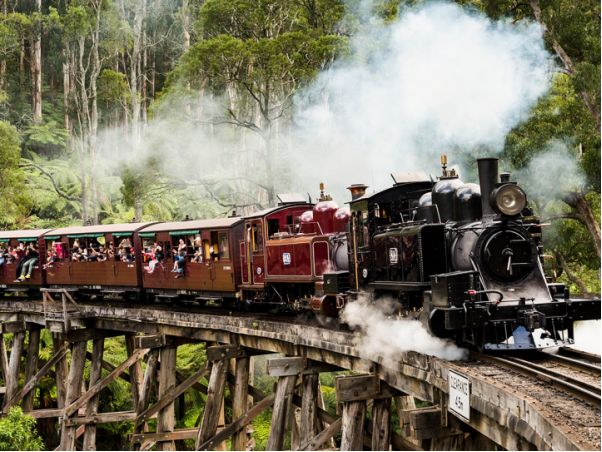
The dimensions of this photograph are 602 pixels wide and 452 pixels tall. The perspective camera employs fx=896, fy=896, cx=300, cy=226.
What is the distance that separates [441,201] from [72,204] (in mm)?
30787

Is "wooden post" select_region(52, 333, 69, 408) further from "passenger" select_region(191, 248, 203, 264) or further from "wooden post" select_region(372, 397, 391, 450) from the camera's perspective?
"wooden post" select_region(372, 397, 391, 450)

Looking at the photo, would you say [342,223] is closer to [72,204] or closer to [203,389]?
[203,389]

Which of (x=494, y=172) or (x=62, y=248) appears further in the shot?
(x=62, y=248)

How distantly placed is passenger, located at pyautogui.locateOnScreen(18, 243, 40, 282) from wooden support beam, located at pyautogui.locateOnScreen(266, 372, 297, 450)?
528 inches

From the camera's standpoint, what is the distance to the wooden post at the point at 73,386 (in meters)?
18.2

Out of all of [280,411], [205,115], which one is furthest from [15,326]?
[205,115]

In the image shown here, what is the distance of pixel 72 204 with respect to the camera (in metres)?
39.9

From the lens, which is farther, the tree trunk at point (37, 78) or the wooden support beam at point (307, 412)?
the tree trunk at point (37, 78)

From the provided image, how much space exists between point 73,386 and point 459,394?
11.6 meters

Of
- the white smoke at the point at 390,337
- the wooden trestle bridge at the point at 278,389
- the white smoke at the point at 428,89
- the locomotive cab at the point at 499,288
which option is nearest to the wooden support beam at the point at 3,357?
the wooden trestle bridge at the point at 278,389

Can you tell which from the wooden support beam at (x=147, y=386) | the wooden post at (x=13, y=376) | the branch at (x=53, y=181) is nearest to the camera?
the wooden support beam at (x=147, y=386)

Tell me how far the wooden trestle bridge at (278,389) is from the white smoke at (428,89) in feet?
24.0

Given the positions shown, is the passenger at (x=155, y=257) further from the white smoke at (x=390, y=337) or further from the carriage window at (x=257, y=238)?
the white smoke at (x=390, y=337)

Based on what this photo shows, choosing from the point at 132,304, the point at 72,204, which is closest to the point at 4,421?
the point at 132,304
